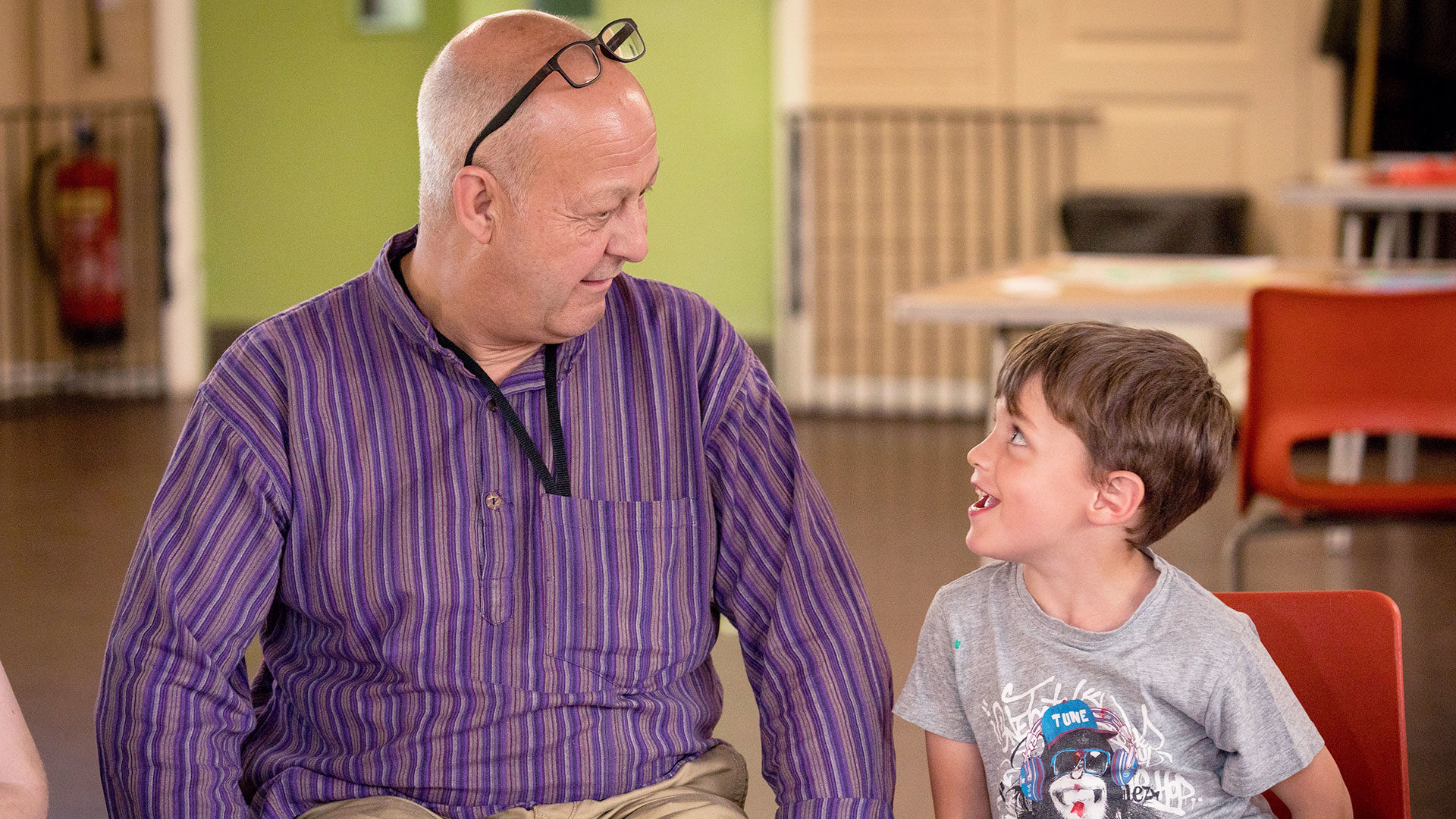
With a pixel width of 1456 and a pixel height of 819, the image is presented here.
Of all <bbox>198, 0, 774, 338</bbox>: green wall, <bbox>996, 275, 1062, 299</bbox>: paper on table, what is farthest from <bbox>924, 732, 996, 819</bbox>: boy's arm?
<bbox>198, 0, 774, 338</bbox>: green wall

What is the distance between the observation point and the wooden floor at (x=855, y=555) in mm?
2730

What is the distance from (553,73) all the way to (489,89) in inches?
2.5

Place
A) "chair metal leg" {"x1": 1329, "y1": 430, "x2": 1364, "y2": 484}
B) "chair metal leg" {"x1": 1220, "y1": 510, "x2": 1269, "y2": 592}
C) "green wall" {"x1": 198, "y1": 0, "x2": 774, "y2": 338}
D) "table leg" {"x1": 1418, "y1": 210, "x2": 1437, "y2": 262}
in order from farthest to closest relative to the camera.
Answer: "green wall" {"x1": 198, "y1": 0, "x2": 774, "y2": 338} < "table leg" {"x1": 1418, "y1": 210, "x2": 1437, "y2": 262} < "chair metal leg" {"x1": 1329, "y1": 430, "x2": 1364, "y2": 484} < "chair metal leg" {"x1": 1220, "y1": 510, "x2": 1269, "y2": 592}

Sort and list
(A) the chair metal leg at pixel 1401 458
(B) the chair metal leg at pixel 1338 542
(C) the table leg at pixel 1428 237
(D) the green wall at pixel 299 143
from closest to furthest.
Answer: (A) the chair metal leg at pixel 1401 458, (B) the chair metal leg at pixel 1338 542, (C) the table leg at pixel 1428 237, (D) the green wall at pixel 299 143

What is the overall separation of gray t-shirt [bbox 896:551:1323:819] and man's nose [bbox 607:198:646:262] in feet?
1.62

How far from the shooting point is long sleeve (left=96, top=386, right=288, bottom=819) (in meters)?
1.40

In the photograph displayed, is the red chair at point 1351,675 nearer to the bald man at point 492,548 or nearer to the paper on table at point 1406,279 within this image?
the bald man at point 492,548

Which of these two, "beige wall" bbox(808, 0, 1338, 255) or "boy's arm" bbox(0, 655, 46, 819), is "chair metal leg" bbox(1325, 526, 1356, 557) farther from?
"boy's arm" bbox(0, 655, 46, 819)

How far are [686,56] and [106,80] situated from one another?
2565 millimetres

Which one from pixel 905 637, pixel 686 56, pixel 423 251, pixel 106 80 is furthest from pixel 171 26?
pixel 423 251

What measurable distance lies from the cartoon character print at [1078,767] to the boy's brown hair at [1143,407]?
0.19 meters

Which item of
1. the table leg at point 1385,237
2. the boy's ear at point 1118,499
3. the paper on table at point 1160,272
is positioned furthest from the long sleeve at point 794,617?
the table leg at point 1385,237

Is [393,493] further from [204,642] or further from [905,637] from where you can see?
[905,637]

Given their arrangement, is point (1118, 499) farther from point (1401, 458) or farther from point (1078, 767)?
point (1401, 458)
